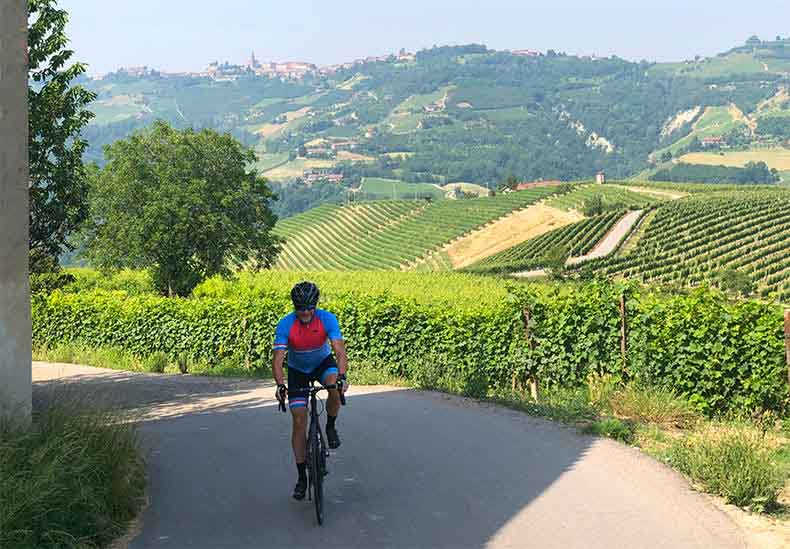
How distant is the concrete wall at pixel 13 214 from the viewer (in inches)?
348

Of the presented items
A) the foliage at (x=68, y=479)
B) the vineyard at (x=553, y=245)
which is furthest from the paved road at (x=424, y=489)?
the vineyard at (x=553, y=245)

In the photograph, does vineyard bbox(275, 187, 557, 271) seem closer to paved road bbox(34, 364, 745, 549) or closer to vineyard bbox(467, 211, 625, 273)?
vineyard bbox(467, 211, 625, 273)

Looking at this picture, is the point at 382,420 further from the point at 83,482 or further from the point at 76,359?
the point at 76,359

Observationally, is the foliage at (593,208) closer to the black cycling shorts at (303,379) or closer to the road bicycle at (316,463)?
the black cycling shorts at (303,379)

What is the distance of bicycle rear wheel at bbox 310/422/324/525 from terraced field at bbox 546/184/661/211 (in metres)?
138

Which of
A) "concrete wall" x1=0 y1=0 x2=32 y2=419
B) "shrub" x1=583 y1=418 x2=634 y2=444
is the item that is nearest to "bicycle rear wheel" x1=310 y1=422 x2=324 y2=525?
"concrete wall" x1=0 y1=0 x2=32 y2=419

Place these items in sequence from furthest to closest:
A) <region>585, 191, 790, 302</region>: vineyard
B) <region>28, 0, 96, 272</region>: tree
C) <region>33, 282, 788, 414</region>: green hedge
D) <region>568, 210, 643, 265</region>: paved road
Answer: <region>568, 210, 643, 265</region>: paved road, <region>585, 191, 790, 302</region>: vineyard, <region>28, 0, 96, 272</region>: tree, <region>33, 282, 788, 414</region>: green hedge

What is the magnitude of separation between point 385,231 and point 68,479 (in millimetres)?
166459

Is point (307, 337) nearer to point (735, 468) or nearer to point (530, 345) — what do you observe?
point (735, 468)

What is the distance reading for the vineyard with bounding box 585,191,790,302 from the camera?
286ft

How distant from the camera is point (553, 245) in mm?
116438

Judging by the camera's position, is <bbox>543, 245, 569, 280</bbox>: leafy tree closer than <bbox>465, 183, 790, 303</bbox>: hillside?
No

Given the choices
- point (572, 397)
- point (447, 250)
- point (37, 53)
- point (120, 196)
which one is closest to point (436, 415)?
point (572, 397)

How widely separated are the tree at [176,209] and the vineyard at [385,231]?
290 ft
